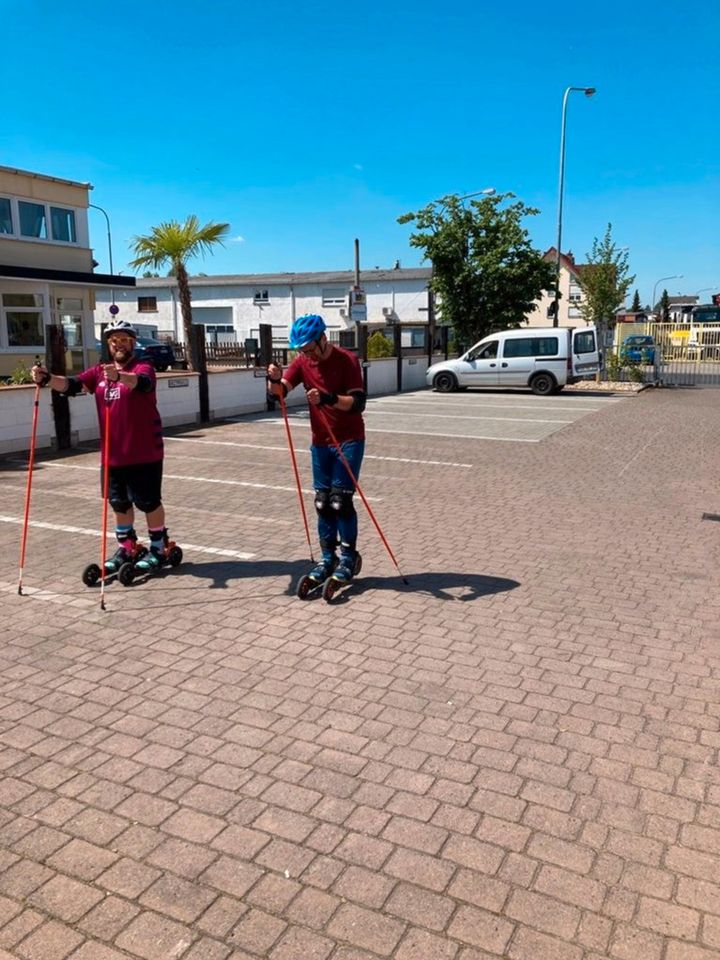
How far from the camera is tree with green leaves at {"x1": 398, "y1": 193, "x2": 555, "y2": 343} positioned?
29.5m

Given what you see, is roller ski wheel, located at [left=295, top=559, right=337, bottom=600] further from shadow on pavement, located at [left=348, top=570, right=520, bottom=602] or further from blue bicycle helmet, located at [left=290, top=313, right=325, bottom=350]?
blue bicycle helmet, located at [left=290, top=313, right=325, bottom=350]

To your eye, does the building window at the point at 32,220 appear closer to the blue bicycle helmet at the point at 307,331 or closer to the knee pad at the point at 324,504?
the blue bicycle helmet at the point at 307,331

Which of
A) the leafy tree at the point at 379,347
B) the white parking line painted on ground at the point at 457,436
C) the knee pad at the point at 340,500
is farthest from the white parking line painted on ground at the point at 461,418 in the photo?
the knee pad at the point at 340,500

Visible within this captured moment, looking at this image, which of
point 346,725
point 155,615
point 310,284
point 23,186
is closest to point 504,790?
point 346,725

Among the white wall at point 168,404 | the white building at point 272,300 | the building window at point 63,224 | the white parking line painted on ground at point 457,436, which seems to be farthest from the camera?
the white building at point 272,300

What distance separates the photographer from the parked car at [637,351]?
26445 millimetres

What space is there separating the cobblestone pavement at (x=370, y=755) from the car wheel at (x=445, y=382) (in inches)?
692

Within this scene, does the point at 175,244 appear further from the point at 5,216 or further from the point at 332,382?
the point at 332,382

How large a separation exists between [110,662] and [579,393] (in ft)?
71.6

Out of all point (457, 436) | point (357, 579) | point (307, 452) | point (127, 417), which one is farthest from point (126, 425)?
point (457, 436)

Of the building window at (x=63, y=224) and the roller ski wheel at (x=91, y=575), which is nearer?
the roller ski wheel at (x=91, y=575)

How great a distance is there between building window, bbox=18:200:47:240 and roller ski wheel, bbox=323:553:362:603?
21.6 metres

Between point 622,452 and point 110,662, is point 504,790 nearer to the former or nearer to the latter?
point 110,662

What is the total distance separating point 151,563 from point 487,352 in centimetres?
1953
